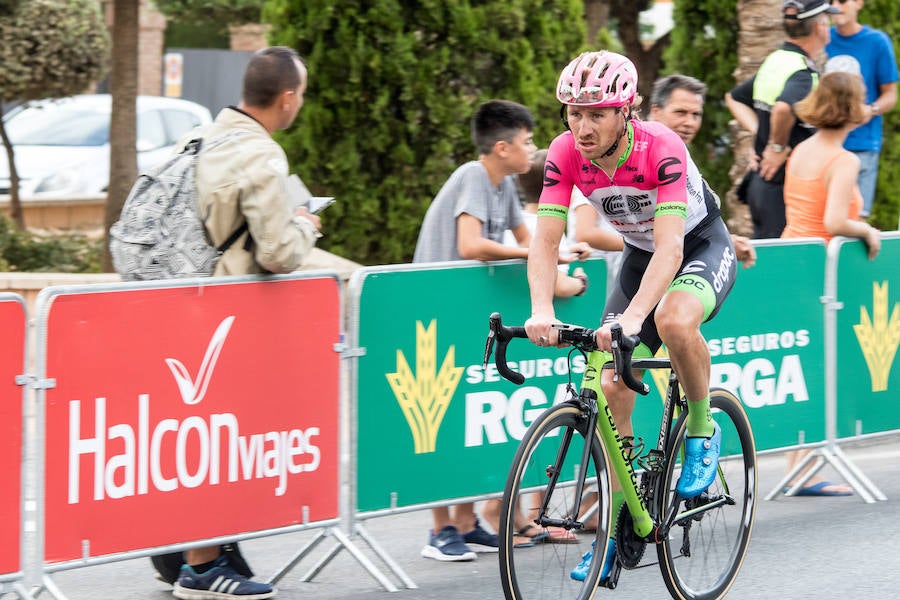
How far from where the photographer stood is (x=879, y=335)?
25.2 ft

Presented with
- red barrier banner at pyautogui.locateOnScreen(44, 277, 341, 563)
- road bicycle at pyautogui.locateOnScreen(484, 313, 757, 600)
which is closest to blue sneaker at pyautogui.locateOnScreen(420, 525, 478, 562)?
red barrier banner at pyautogui.locateOnScreen(44, 277, 341, 563)

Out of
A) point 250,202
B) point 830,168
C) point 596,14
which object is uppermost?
point 596,14

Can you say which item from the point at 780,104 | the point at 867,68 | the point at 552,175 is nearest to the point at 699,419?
the point at 552,175

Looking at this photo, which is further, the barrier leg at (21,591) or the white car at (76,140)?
the white car at (76,140)

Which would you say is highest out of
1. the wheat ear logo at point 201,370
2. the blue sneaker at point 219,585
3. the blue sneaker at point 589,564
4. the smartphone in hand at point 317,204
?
the smartphone in hand at point 317,204

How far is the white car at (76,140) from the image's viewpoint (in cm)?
1734

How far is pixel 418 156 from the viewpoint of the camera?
1088 centimetres

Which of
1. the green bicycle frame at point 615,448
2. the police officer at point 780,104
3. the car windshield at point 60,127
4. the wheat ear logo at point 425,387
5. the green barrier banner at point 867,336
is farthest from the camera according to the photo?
the car windshield at point 60,127

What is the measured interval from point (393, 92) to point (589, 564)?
6.22 meters

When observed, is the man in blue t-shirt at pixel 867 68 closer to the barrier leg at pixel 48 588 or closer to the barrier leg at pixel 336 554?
the barrier leg at pixel 336 554

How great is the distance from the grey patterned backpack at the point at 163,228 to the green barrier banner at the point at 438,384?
2.31ft

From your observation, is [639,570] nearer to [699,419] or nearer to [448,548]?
[448,548]

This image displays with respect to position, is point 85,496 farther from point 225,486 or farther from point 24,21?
point 24,21

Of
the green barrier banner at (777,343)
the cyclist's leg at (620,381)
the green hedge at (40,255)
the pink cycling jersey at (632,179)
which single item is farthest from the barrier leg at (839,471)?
the green hedge at (40,255)
